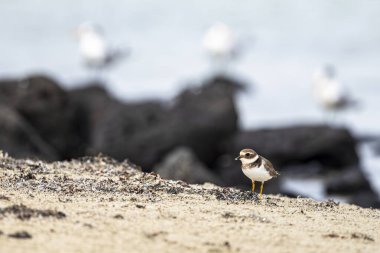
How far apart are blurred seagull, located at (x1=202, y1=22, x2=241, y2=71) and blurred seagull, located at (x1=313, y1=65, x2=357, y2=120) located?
21.0 feet

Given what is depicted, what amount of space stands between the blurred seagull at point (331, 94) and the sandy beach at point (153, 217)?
23.6m

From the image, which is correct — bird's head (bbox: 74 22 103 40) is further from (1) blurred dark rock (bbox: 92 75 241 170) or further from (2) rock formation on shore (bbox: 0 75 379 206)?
(1) blurred dark rock (bbox: 92 75 241 170)

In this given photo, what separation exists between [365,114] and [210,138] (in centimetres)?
1324

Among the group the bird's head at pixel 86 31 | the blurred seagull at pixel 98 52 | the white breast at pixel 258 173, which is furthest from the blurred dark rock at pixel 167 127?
the bird's head at pixel 86 31

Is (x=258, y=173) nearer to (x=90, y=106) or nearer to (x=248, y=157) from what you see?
(x=248, y=157)

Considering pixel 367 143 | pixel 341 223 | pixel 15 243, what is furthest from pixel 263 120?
pixel 15 243

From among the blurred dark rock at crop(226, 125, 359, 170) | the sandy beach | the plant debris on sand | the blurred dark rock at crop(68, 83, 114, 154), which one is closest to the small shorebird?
the sandy beach

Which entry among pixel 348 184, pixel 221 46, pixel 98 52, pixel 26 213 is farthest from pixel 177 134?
pixel 221 46

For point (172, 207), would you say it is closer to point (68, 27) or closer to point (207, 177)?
point (207, 177)

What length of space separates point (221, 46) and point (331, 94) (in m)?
8.21

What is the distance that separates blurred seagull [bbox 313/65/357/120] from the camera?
33.2 metres

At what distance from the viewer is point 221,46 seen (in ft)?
131

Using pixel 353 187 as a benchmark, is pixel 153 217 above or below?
below

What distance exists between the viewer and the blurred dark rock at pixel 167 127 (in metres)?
22.3
